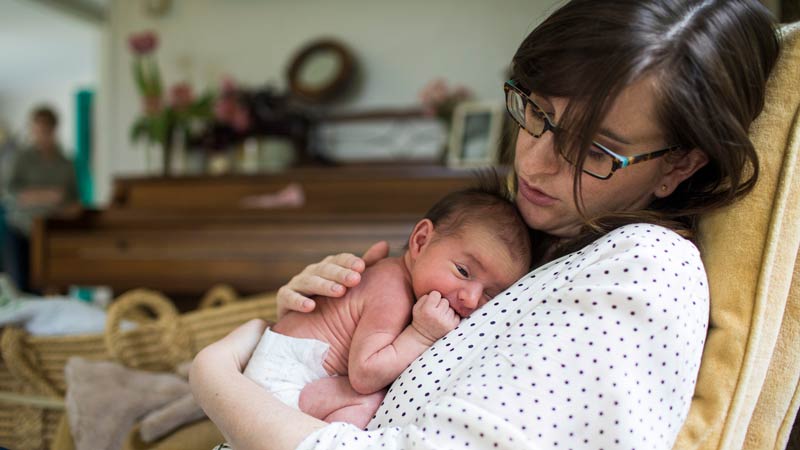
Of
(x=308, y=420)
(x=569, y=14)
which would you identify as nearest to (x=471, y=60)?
(x=569, y=14)

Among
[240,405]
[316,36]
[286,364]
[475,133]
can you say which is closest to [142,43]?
[316,36]

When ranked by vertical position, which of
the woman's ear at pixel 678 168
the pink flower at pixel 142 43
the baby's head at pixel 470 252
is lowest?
the baby's head at pixel 470 252

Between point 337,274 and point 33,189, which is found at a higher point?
point 337,274

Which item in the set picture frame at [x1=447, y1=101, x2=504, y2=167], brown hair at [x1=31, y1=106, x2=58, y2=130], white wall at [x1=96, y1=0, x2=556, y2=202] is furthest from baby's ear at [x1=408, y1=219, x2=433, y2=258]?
brown hair at [x1=31, y1=106, x2=58, y2=130]

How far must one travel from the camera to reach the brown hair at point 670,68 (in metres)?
0.75

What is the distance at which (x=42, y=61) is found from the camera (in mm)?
7355

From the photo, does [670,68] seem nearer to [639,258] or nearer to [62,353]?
[639,258]

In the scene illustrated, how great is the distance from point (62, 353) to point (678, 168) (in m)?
1.34

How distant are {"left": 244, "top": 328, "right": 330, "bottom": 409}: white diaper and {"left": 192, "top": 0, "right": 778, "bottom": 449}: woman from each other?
0.03m

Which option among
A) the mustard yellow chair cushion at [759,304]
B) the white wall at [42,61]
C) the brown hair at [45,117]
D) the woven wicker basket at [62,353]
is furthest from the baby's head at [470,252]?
the white wall at [42,61]

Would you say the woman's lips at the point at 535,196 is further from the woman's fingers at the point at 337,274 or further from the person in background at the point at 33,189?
the person in background at the point at 33,189

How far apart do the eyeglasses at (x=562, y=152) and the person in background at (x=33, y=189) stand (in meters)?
3.98

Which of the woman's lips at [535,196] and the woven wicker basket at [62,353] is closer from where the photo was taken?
the woman's lips at [535,196]

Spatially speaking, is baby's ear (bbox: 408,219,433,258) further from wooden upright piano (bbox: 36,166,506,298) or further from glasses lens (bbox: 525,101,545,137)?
wooden upright piano (bbox: 36,166,506,298)
